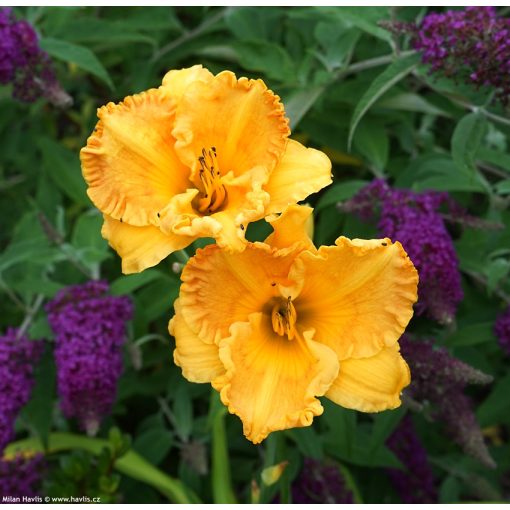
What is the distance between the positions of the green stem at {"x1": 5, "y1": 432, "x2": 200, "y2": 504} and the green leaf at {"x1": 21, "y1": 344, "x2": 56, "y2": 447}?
0.11 m

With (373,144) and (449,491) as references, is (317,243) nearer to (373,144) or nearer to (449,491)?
(373,144)

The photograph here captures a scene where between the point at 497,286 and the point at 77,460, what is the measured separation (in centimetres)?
99

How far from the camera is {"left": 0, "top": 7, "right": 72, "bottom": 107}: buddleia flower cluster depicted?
1615 millimetres

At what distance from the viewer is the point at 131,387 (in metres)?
1.79

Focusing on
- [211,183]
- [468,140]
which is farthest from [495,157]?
[211,183]

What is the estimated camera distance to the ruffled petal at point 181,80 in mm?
1205

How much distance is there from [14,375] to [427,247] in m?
0.87

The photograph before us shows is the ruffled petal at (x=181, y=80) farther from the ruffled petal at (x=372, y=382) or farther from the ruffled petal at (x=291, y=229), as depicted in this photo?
the ruffled petal at (x=372, y=382)

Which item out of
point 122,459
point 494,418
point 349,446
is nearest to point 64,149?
point 122,459

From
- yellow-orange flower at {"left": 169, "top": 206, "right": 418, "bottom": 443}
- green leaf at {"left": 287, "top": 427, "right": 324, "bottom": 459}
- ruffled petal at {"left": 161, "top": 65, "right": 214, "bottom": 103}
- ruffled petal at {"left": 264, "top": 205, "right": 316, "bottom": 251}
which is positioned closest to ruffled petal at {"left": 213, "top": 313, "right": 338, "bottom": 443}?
yellow-orange flower at {"left": 169, "top": 206, "right": 418, "bottom": 443}

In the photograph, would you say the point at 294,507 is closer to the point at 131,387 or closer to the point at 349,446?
the point at 349,446

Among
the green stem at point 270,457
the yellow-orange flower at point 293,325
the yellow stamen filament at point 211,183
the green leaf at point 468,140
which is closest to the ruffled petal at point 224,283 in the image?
the yellow-orange flower at point 293,325

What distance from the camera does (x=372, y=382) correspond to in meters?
1.15

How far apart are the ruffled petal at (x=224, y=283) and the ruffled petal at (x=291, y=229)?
0.10 ft
